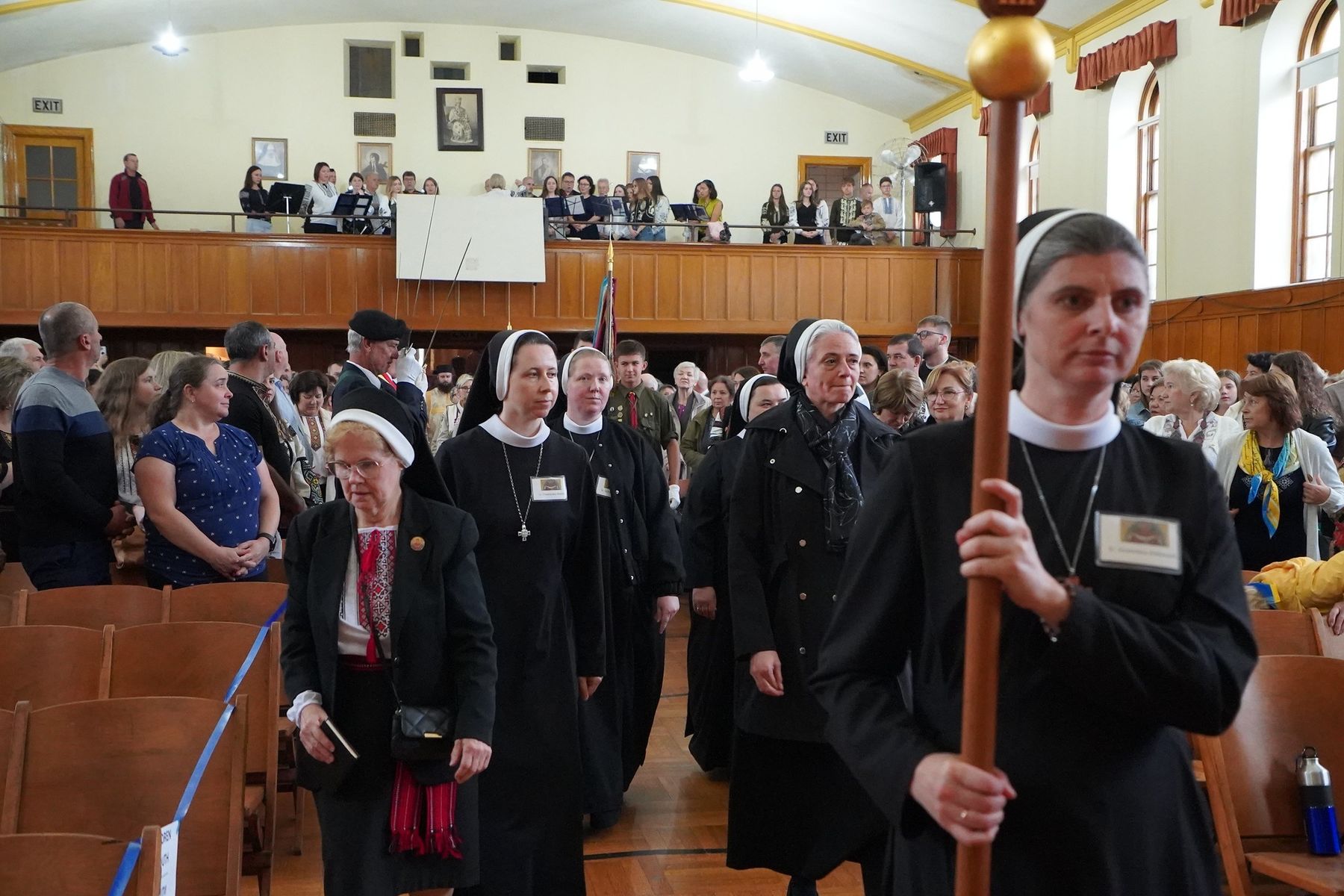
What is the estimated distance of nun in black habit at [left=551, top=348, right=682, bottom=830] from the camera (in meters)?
4.32

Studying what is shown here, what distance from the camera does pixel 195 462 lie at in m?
4.38

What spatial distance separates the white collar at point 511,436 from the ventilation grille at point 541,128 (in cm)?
1774

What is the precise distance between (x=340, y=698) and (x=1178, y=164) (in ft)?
45.7

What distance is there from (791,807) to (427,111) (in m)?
18.8

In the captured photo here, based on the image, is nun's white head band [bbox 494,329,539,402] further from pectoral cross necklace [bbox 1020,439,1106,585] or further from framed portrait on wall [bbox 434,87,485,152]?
framed portrait on wall [bbox 434,87,485,152]

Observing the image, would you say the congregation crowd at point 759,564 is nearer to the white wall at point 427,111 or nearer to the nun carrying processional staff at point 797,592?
the nun carrying processional staff at point 797,592

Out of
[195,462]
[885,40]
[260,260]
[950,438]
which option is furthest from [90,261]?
[950,438]

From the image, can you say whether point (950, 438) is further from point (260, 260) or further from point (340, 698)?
point (260, 260)

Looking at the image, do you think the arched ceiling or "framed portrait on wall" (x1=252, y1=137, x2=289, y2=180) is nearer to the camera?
the arched ceiling

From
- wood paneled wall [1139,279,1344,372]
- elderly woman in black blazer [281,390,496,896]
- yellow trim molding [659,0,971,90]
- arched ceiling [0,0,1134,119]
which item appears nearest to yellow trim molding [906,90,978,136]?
arched ceiling [0,0,1134,119]

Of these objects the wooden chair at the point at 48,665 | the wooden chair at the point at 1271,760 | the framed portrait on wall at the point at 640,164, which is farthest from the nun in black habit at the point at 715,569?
the framed portrait on wall at the point at 640,164

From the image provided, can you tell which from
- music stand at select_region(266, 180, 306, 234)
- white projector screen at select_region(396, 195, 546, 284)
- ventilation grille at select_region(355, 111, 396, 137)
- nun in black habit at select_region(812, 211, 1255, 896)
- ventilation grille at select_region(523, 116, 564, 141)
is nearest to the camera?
nun in black habit at select_region(812, 211, 1255, 896)

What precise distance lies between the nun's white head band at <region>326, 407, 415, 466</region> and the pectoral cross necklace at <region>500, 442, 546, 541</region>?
0.76 meters

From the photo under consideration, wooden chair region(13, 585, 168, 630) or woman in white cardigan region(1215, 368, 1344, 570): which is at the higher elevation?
woman in white cardigan region(1215, 368, 1344, 570)
